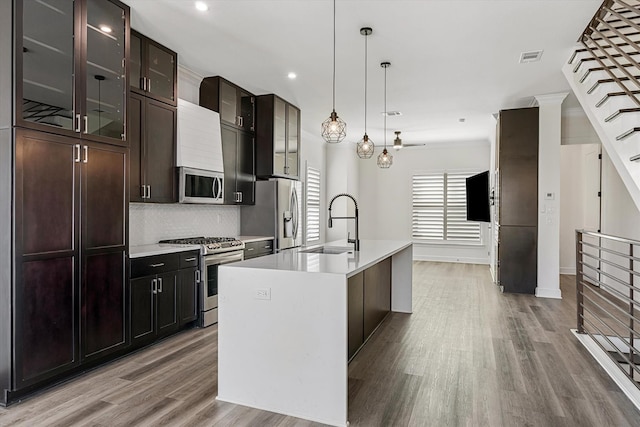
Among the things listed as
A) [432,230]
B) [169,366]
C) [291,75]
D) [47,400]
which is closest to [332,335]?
[169,366]

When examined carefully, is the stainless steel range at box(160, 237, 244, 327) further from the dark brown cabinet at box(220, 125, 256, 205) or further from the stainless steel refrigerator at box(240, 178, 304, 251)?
the stainless steel refrigerator at box(240, 178, 304, 251)

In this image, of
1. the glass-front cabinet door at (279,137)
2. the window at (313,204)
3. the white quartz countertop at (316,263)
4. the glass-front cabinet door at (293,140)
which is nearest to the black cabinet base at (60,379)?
the white quartz countertop at (316,263)

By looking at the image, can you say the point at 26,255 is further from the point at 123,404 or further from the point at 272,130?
the point at 272,130

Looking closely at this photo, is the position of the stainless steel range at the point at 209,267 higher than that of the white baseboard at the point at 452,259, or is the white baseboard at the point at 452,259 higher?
the stainless steel range at the point at 209,267

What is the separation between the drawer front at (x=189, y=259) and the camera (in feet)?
12.8

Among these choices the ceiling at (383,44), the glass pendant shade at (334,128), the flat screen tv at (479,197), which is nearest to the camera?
the ceiling at (383,44)

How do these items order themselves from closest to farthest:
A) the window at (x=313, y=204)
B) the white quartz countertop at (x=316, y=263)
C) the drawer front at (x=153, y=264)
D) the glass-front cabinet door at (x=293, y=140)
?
the white quartz countertop at (x=316, y=263)
the drawer front at (x=153, y=264)
the glass-front cabinet door at (x=293, y=140)
the window at (x=313, y=204)

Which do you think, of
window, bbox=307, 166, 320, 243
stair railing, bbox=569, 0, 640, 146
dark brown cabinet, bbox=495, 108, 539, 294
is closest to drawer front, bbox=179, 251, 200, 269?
stair railing, bbox=569, 0, 640, 146

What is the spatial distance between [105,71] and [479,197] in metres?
5.97

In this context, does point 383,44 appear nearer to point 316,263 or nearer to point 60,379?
point 316,263

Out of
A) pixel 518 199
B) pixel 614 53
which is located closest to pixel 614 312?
pixel 518 199

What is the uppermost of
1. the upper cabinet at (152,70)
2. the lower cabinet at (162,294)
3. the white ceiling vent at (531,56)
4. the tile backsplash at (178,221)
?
the white ceiling vent at (531,56)

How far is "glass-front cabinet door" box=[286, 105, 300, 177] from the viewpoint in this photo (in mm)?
6027

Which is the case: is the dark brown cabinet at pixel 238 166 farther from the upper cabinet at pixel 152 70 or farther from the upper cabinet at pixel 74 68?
the upper cabinet at pixel 74 68
